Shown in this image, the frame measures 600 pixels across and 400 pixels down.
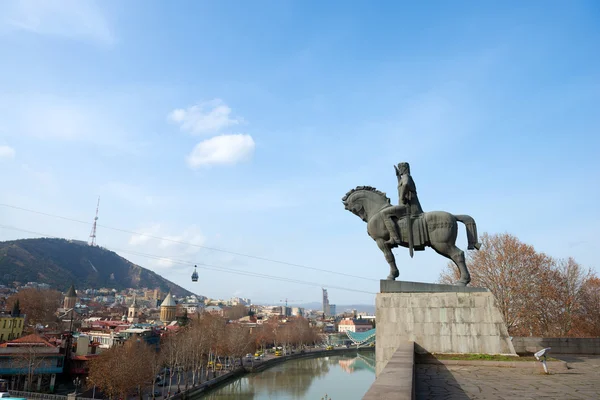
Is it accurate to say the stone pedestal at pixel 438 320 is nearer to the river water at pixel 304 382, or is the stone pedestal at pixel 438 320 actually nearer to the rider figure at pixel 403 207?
the rider figure at pixel 403 207

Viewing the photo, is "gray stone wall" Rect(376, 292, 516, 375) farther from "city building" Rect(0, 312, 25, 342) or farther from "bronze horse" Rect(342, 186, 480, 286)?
"city building" Rect(0, 312, 25, 342)

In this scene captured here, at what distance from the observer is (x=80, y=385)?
34.0 metres

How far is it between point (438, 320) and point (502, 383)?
323 centimetres

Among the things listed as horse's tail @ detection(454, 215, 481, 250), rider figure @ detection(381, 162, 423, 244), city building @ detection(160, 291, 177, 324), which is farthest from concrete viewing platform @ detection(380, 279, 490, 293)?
city building @ detection(160, 291, 177, 324)

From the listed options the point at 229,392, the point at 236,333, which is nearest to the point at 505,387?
the point at 229,392

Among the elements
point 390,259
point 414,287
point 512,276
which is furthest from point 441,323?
point 512,276

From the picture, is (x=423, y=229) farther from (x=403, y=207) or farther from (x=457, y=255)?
(x=457, y=255)

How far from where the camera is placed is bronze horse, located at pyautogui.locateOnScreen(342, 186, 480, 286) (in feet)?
33.5

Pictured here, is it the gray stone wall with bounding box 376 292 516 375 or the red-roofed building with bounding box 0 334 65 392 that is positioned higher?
the gray stone wall with bounding box 376 292 516 375

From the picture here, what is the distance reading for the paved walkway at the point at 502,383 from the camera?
5646 mm

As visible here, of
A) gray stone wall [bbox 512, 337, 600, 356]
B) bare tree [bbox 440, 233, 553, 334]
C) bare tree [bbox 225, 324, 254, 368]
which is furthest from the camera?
bare tree [bbox 225, 324, 254, 368]

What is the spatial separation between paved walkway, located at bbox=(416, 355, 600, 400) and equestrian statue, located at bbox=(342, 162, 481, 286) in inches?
108

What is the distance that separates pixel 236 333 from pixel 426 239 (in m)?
43.1

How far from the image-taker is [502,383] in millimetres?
6582
